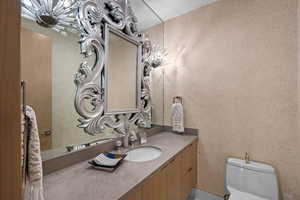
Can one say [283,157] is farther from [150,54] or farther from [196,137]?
[150,54]

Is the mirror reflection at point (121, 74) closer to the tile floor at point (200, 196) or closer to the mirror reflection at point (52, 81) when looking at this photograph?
the mirror reflection at point (52, 81)

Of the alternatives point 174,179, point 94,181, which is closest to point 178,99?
point 174,179

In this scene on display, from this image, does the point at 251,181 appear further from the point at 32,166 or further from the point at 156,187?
the point at 32,166

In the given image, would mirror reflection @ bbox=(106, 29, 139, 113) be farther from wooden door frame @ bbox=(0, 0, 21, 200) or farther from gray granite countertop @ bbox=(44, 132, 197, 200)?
wooden door frame @ bbox=(0, 0, 21, 200)

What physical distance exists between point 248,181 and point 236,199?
8.5 inches

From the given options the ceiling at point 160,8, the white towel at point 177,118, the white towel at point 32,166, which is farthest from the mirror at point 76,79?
the white towel at point 177,118

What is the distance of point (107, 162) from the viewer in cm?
90

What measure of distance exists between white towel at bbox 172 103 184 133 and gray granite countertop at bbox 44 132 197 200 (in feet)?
2.47

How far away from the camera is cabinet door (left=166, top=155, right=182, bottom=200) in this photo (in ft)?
3.42

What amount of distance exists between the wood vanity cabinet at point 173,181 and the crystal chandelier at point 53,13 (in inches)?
42.0

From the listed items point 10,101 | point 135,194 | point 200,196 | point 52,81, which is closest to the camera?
point 10,101

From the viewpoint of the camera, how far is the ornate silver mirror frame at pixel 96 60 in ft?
3.02

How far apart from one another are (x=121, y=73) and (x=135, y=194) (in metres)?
0.97

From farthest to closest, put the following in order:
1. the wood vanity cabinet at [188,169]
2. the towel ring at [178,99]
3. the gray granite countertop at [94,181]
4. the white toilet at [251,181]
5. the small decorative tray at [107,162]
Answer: the towel ring at [178,99] → the wood vanity cabinet at [188,169] → the white toilet at [251,181] → the small decorative tray at [107,162] → the gray granite countertop at [94,181]
